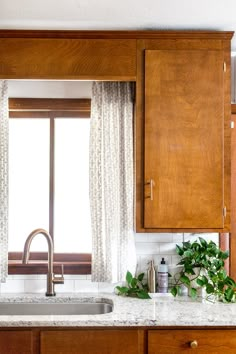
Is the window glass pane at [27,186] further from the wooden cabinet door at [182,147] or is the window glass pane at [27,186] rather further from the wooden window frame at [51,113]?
the wooden cabinet door at [182,147]

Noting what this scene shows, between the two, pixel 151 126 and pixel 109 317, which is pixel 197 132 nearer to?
pixel 151 126

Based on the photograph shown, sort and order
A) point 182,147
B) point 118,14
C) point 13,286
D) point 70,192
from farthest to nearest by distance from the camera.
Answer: point 70,192, point 13,286, point 182,147, point 118,14

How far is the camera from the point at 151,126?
2.79 metres

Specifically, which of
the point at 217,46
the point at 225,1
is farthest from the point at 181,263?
the point at 225,1

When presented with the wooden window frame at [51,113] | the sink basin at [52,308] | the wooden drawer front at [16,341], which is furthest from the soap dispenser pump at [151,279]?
the wooden drawer front at [16,341]

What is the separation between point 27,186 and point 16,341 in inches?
41.6

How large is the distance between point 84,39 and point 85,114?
53cm

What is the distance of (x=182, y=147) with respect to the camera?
2.79 meters

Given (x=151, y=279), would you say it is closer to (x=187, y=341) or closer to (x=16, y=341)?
(x=187, y=341)

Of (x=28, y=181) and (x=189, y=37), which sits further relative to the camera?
(x=28, y=181)

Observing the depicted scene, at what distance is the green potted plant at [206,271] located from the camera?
2805 mm

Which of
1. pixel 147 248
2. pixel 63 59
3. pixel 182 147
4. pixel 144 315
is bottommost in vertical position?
pixel 144 315

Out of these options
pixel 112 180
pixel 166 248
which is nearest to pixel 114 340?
pixel 166 248

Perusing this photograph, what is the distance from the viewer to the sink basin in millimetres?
2918
